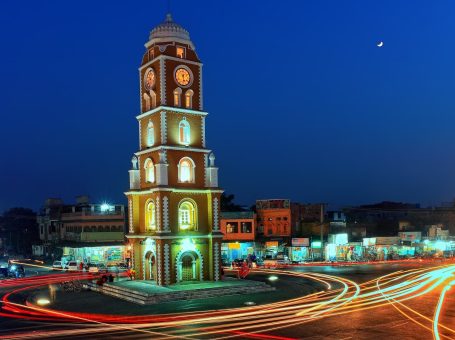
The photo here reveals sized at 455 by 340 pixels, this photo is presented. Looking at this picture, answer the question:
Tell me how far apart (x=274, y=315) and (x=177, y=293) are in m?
8.00

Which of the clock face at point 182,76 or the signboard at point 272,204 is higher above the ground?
the clock face at point 182,76

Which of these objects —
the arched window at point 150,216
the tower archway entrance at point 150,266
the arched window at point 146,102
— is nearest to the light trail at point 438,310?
the tower archway entrance at point 150,266

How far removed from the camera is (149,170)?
125ft

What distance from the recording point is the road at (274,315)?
71.5ft

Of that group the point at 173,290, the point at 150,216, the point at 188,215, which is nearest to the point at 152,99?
the point at 150,216

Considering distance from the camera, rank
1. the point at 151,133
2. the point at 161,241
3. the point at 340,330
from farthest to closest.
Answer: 1. the point at 151,133
2. the point at 161,241
3. the point at 340,330

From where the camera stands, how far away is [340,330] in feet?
71.7

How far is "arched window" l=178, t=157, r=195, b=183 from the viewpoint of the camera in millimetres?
37125

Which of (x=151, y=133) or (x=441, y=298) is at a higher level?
(x=151, y=133)

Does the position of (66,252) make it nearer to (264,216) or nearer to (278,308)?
(264,216)

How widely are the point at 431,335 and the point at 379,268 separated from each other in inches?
1209

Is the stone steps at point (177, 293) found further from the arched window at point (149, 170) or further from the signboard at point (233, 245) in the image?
Result: the signboard at point (233, 245)

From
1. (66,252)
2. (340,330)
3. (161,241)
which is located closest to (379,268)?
(161,241)

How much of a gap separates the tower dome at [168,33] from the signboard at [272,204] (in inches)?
1174
